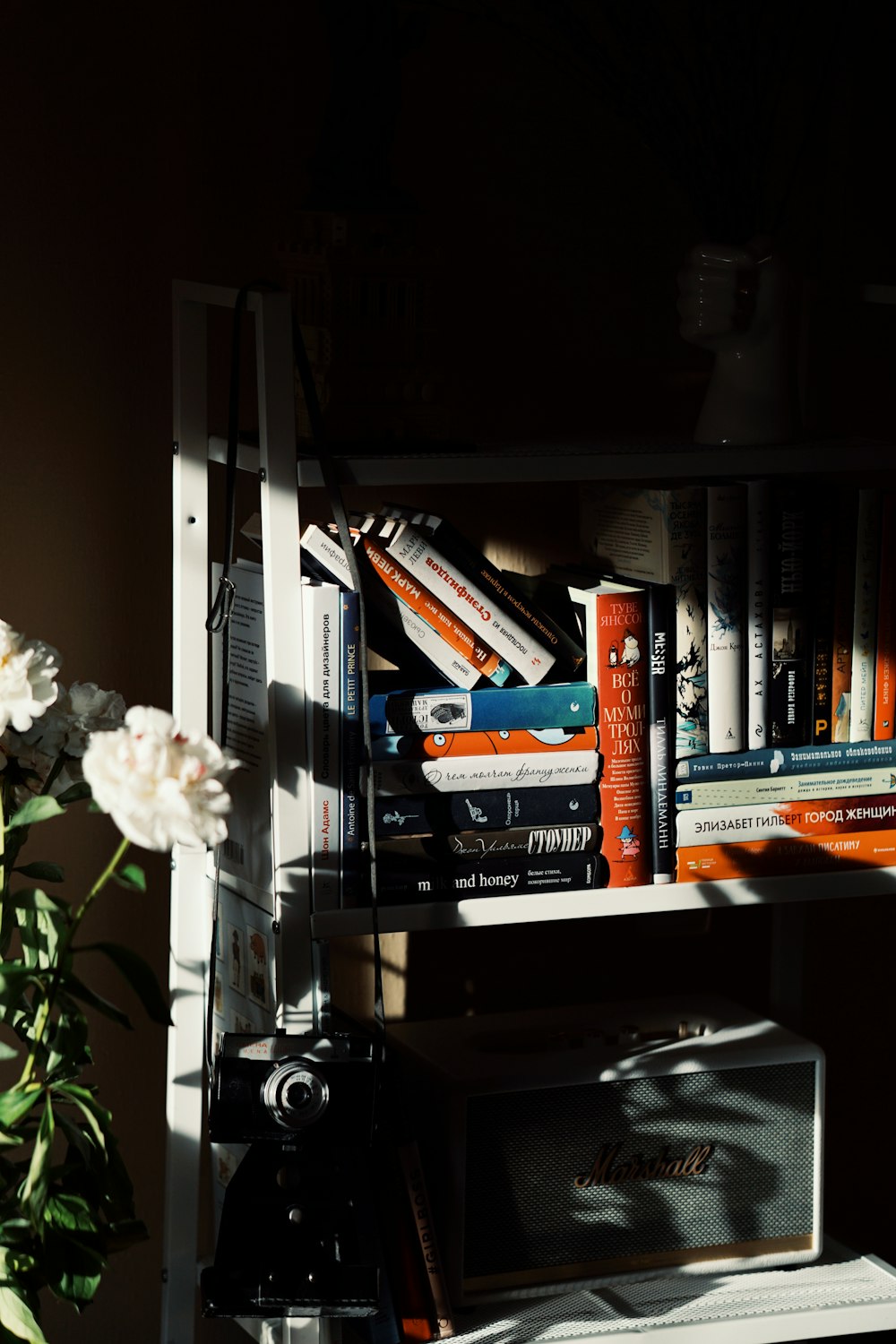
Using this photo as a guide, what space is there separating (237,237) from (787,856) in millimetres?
827

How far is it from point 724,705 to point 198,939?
53 cm

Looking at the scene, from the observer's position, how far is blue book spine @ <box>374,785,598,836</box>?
1.33 meters

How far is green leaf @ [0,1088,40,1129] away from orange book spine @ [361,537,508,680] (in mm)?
507

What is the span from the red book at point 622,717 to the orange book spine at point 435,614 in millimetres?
93

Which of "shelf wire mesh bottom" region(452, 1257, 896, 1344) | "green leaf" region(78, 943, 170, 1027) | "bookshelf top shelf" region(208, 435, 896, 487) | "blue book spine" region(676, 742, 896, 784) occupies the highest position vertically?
"bookshelf top shelf" region(208, 435, 896, 487)

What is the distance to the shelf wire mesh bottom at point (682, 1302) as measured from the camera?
138cm

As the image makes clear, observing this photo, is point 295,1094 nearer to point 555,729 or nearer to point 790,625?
point 555,729

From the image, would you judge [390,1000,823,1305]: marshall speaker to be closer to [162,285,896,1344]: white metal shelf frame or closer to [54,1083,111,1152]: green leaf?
[162,285,896,1344]: white metal shelf frame

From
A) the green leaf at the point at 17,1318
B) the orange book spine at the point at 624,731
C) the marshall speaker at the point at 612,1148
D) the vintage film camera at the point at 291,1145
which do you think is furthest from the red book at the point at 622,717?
the green leaf at the point at 17,1318

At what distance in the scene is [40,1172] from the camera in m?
1.07

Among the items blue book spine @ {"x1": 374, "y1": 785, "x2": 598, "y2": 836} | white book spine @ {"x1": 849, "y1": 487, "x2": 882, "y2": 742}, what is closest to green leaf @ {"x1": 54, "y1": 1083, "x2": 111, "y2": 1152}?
blue book spine @ {"x1": 374, "y1": 785, "x2": 598, "y2": 836}

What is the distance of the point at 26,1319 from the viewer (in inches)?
42.6

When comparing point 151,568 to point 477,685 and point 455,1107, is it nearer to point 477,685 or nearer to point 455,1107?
point 477,685

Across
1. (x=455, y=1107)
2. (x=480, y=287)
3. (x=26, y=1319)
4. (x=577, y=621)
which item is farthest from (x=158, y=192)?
(x=26, y=1319)
